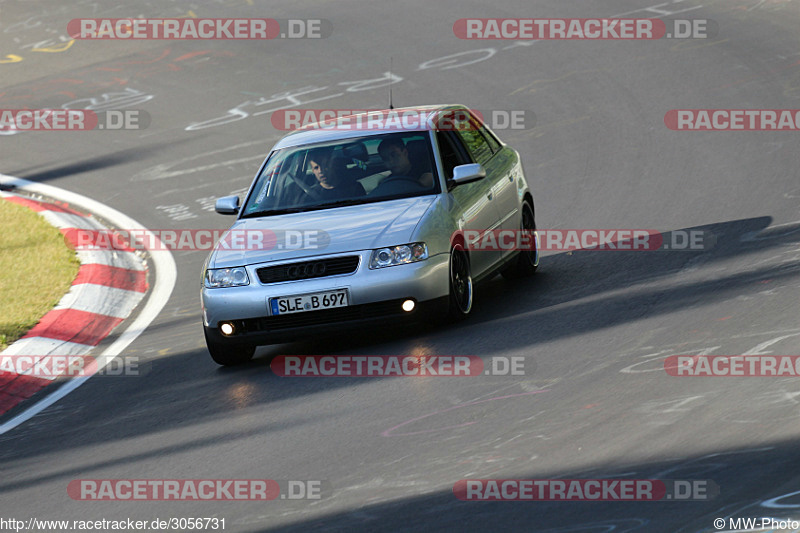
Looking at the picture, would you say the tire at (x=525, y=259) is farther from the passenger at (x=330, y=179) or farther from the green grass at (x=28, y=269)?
the green grass at (x=28, y=269)

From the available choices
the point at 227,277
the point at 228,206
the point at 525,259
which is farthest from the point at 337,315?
the point at 525,259

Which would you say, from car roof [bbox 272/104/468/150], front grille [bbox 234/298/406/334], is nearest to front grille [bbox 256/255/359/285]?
front grille [bbox 234/298/406/334]

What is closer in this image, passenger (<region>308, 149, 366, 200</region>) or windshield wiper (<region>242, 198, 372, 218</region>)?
windshield wiper (<region>242, 198, 372, 218</region>)

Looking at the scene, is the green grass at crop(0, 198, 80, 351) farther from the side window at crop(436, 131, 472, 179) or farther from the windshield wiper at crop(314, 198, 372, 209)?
the side window at crop(436, 131, 472, 179)

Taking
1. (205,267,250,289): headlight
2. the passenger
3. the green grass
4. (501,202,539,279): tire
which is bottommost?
the green grass

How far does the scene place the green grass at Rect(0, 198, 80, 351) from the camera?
11.0m

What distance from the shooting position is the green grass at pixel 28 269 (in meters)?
11.0

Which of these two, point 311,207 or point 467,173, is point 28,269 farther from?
point 467,173

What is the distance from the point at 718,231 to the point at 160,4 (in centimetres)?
1934

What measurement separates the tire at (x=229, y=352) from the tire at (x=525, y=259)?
255cm

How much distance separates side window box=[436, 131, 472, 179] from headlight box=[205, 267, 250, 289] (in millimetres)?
1940

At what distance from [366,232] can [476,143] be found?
2.27m

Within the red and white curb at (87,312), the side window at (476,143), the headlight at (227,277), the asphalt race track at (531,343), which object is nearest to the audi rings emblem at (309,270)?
the headlight at (227,277)

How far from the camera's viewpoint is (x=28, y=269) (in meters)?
12.6
